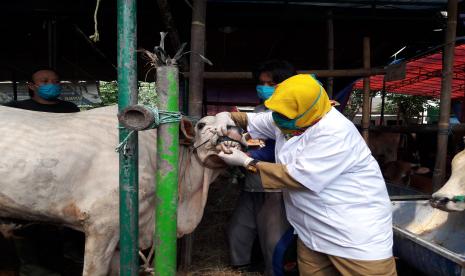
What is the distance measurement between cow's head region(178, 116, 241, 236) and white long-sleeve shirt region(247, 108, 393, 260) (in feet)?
2.00

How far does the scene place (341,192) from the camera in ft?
6.17

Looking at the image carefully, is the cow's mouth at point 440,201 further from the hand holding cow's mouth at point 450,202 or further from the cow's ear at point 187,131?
the cow's ear at point 187,131

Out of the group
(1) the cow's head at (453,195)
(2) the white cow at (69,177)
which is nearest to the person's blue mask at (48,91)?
(2) the white cow at (69,177)

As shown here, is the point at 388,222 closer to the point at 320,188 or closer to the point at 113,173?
the point at 320,188

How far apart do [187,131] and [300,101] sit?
0.81m

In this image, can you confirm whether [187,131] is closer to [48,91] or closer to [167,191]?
[167,191]

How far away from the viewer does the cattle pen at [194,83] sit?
1522mm

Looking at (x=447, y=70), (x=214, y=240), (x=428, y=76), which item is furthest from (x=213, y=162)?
(x=428, y=76)

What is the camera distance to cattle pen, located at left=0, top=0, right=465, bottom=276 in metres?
1.52

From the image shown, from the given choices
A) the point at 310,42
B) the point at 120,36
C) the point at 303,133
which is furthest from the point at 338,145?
the point at 310,42

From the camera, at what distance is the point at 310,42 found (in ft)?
17.9

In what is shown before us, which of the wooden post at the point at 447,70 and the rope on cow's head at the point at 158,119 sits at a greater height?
the wooden post at the point at 447,70

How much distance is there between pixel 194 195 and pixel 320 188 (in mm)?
1133

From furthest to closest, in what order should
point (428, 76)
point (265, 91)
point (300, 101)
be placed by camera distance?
1. point (428, 76)
2. point (265, 91)
3. point (300, 101)
